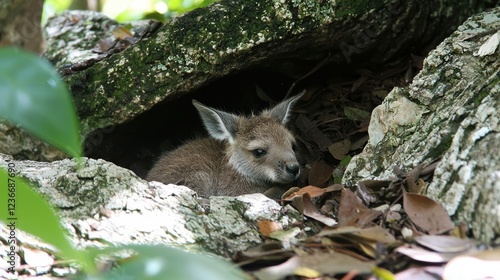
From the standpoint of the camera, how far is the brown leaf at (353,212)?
12.8 feet

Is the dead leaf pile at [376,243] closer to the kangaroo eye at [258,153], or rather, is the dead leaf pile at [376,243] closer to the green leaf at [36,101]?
the green leaf at [36,101]

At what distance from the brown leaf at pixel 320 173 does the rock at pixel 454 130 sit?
914 millimetres

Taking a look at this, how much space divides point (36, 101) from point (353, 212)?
2.73 m

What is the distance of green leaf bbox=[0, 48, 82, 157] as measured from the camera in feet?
5.56

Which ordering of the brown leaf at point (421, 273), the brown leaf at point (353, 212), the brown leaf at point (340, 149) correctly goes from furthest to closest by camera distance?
the brown leaf at point (340, 149)
the brown leaf at point (353, 212)
the brown leaf at point (421, 273)

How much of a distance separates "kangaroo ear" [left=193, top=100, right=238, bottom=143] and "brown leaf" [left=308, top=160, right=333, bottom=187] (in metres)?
1.14

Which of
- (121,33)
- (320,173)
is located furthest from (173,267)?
(121,33)

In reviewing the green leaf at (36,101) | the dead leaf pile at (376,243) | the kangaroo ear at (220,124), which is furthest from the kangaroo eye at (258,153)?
the green leaf at (36,101)

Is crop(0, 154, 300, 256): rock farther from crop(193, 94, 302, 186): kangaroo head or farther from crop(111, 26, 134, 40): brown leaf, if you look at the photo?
crop(111, 26, 134, 40): brown leaf

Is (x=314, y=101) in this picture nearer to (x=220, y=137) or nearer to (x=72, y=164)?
(x=220, y=137)

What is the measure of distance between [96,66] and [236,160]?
192cm

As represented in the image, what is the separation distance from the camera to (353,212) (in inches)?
159

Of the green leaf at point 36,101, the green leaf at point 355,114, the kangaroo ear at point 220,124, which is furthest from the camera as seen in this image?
the kangaroo ear at point 220,124

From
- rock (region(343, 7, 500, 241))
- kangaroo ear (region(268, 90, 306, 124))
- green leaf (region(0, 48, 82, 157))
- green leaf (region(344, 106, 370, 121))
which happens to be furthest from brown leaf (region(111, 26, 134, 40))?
green leaf (region(0, 48, 82, 157))
